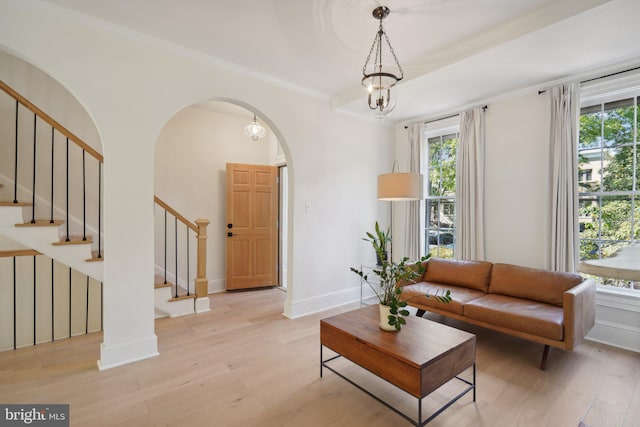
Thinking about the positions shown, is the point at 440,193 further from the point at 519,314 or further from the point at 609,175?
the point at 519,314

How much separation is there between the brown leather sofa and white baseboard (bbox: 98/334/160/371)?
2325mm

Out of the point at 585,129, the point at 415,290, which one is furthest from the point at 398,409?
the point at 585,129

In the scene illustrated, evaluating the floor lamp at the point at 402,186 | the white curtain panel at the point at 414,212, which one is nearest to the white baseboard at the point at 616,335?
the white curtain panel at the point at 414,212

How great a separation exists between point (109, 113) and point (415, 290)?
138 inches

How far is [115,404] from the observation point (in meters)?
2.08

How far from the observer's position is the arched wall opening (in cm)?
460

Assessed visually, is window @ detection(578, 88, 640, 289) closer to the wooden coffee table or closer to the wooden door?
the wooden coffee table

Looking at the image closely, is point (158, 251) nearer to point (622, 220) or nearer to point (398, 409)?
point (398, 409)

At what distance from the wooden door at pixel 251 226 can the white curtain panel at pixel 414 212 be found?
7.43ft

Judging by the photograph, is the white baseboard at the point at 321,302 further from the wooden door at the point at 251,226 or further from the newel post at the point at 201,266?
the wooden door at the point at 251,226

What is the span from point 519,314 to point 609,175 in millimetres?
1823

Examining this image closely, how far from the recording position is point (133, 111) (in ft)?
8.79

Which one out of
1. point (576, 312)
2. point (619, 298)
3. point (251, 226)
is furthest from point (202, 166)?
point (619, 298)

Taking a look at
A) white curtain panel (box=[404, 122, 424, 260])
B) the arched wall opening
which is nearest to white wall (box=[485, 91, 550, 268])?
white curtain panel (box=[404, 122, 424, 260])
